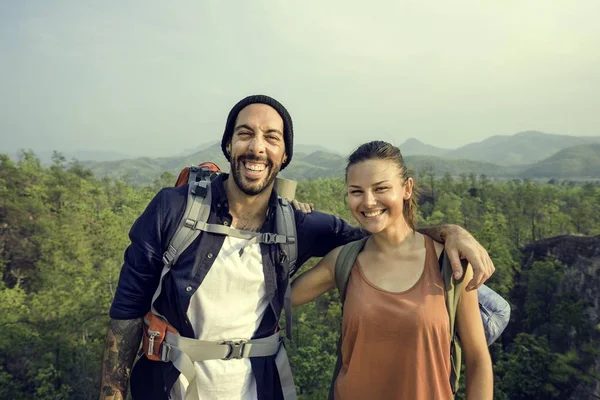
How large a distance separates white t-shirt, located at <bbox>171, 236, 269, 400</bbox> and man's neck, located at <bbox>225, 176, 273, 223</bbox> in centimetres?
25

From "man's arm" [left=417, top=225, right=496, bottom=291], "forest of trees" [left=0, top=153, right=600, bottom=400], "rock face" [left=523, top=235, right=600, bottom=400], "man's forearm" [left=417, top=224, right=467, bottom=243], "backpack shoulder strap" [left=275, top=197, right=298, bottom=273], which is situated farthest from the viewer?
"rock face" [left=523, top=235, right=600, bottom=400]

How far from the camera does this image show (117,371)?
2.48 metres

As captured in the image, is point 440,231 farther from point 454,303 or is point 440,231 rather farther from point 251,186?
point 251,186

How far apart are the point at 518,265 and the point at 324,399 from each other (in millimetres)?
15860

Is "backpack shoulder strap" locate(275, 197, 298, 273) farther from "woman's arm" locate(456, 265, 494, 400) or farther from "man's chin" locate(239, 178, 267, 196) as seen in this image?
"woman's arm" locate(456, 265, 494, 400)

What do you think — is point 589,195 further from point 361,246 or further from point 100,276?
point 361,246

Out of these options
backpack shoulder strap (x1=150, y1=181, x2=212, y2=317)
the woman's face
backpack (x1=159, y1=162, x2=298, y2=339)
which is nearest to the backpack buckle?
backpack (x1=159, y1=162, x2=298, y2=339)

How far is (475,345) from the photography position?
2250 mm

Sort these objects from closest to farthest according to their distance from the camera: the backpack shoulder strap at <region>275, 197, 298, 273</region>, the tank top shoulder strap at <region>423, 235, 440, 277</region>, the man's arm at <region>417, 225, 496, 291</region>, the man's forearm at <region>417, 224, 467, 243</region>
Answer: the man's arm at <region>417, 225, 496, 291</region>
the tank top shoulder strap at <region>423, 235, 440, 277</region>
the man's forearm at <region>417, 224, 467, 243</region>
the backpack shoulder strap at <region>275, 197, 298, 273</region>

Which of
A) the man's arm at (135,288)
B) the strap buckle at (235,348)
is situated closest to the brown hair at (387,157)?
the man's arm at (135,288)

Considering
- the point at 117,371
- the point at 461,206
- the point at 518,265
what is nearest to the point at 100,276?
the point at 117,371

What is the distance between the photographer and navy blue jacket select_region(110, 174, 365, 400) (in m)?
2.33

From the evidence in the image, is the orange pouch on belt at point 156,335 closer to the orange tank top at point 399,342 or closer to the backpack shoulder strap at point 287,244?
the backpack shoulder strap at point 287,244

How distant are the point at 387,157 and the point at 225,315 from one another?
1.32 m
